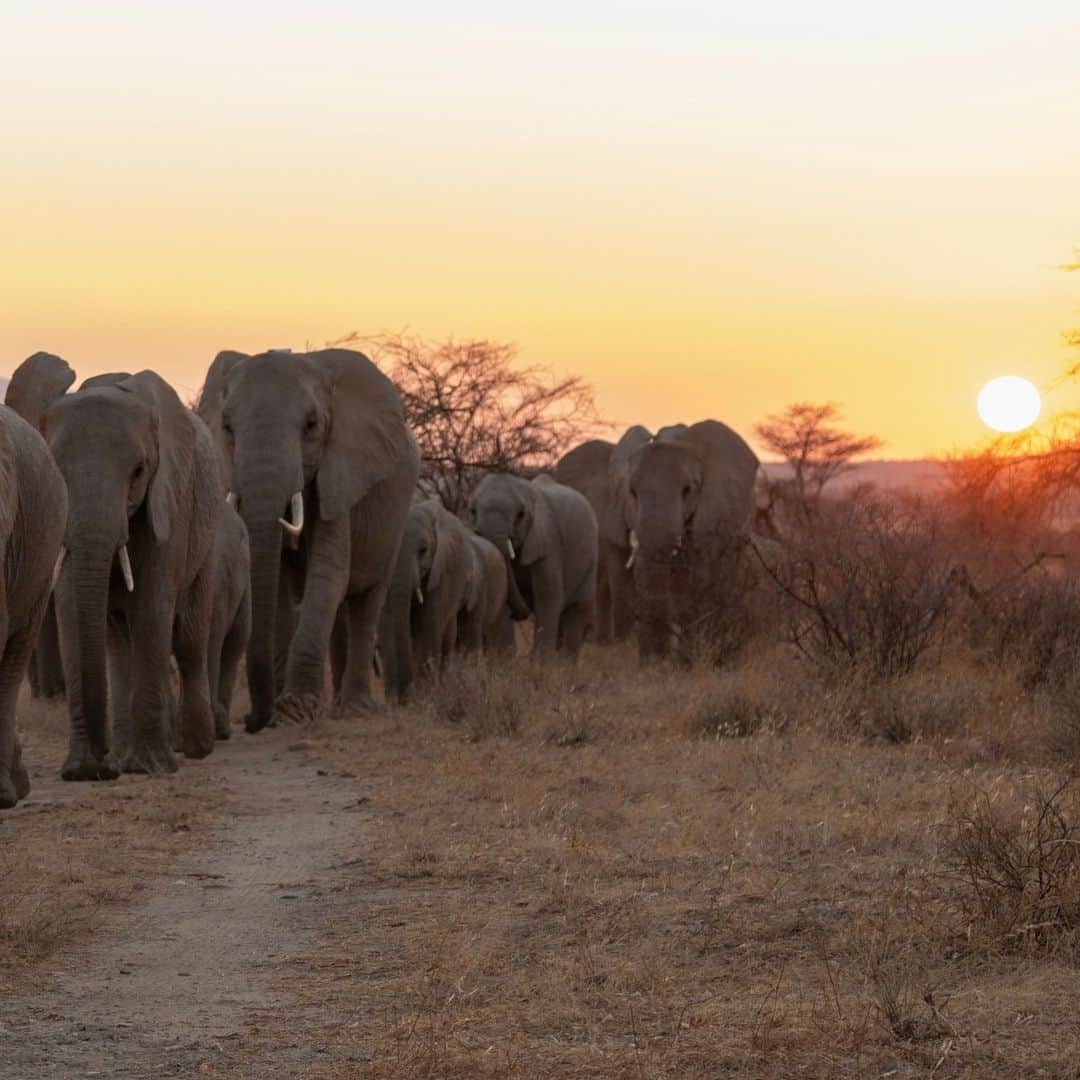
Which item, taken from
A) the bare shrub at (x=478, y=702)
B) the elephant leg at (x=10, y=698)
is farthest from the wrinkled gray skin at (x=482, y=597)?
the elephant leg at (x=10, y=698)

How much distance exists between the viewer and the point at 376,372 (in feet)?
46.9

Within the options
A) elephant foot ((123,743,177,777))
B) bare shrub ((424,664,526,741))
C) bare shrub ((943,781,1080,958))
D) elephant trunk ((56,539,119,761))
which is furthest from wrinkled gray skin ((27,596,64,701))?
bare shrub ((943,781,1080,958))

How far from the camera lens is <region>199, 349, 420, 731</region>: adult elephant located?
1270 cm

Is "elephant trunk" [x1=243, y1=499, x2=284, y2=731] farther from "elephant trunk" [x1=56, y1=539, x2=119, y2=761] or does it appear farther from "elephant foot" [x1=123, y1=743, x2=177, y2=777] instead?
"elephant trunk" [x1=56, y1=539, x2=119, y2=761]

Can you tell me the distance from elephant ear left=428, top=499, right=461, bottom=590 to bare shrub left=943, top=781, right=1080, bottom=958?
9.30 metres

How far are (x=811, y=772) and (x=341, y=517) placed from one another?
5.28 metres

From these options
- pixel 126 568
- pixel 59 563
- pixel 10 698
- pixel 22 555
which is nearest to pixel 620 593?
pixel 126 568

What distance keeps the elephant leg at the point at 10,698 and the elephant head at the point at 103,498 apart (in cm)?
71

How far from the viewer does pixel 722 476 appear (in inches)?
762

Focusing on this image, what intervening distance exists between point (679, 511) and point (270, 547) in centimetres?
633

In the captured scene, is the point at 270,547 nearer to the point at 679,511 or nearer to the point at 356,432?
the point at 356,432

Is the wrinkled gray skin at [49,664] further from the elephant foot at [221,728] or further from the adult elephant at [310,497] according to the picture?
the elephant foot at [221,728]

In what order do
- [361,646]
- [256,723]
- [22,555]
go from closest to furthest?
[22,555] → [256,723] → [361,646]

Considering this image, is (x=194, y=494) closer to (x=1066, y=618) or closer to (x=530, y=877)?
(x=530, y=877)
